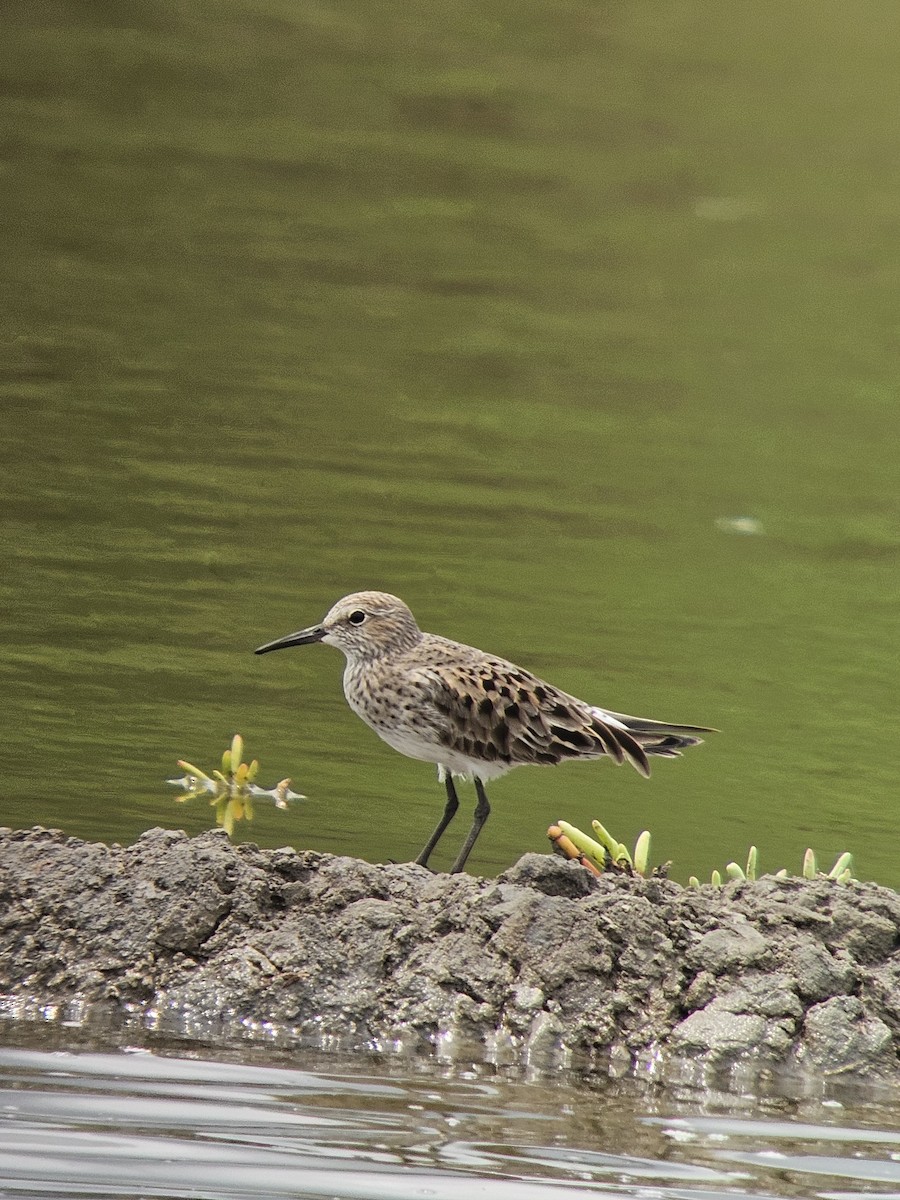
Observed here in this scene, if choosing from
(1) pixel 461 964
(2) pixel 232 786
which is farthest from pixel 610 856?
(2) pixel 232 786

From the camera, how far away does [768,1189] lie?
4.46 metres

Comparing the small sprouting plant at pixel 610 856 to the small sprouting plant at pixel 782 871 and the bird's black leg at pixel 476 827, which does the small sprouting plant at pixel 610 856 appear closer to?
the small sprouting plant at pixel 782 871

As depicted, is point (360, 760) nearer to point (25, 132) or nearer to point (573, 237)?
point (573, 237)

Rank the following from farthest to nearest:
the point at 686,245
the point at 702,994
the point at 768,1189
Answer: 1. the point at 686,245
2. the point at 702,994
3. the point at 768,1189

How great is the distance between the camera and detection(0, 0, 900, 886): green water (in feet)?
26.8

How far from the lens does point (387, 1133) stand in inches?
182

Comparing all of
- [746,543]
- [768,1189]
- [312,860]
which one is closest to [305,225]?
[746,543]

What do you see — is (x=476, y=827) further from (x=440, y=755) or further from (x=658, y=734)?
(x=658, y=734)

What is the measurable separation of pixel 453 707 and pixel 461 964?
1.20 metres

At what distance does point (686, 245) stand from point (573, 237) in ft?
3.57

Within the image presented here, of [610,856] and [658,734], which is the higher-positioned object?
[658,734]

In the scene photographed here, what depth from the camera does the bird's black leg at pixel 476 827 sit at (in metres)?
6.34

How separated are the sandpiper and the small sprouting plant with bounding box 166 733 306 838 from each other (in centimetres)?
51

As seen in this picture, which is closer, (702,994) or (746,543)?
(702,994)
